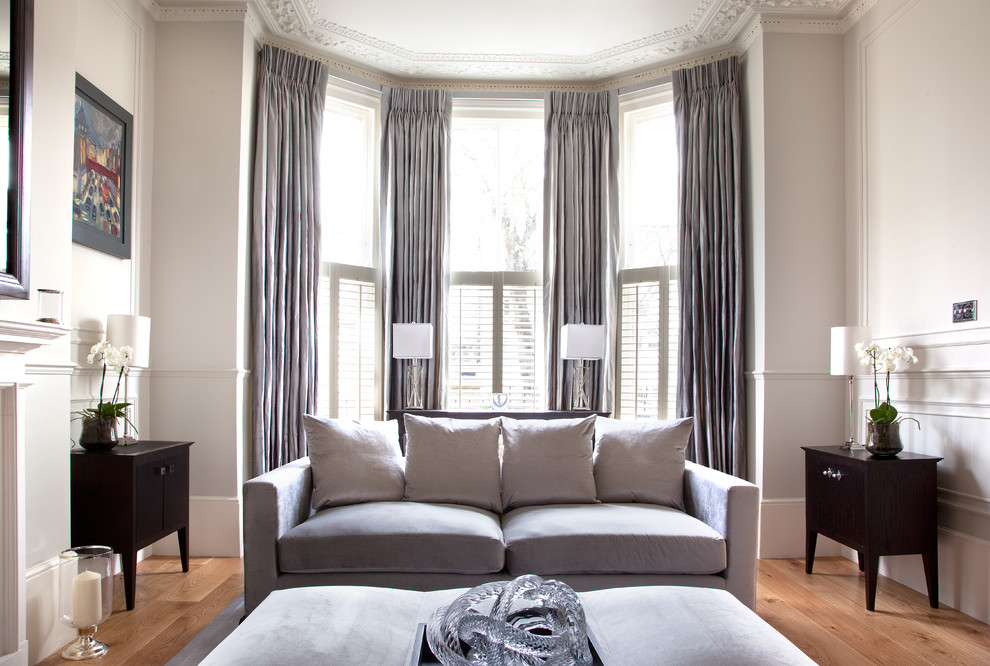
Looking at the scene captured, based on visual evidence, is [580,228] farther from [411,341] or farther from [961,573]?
[961,573]

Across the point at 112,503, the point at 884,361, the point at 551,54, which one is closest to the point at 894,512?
the point at 884,361

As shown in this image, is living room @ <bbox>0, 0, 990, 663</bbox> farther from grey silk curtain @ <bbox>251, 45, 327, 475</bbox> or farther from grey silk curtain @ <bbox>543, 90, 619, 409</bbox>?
grey silk curtain @ <bbox>543, 90, 619, 409</bbox>

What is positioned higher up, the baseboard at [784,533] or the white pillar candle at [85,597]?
the white pillar candle at [85,597]

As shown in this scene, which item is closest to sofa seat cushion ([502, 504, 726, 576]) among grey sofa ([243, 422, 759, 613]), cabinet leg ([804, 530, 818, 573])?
grey sofa ([243, 422, 759, 613])

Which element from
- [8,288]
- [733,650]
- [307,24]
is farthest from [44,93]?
[733,650]

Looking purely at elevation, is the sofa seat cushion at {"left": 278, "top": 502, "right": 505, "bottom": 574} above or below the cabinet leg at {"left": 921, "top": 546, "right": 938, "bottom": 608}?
above

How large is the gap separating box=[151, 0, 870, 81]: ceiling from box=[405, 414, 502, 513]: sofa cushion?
108 inches

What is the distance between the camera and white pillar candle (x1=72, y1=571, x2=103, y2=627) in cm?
246

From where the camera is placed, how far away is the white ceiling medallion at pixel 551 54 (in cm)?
414

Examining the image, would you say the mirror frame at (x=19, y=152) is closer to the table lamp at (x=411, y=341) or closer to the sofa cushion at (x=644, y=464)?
the table lamp at (x=411, y=341)

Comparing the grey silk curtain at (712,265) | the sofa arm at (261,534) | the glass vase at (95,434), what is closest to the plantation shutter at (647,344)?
the grey silk curtain at (712,265)

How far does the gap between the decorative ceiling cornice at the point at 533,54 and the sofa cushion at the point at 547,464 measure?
2.90 meters

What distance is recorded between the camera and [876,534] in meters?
3.15

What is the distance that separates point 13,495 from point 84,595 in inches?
18.4
